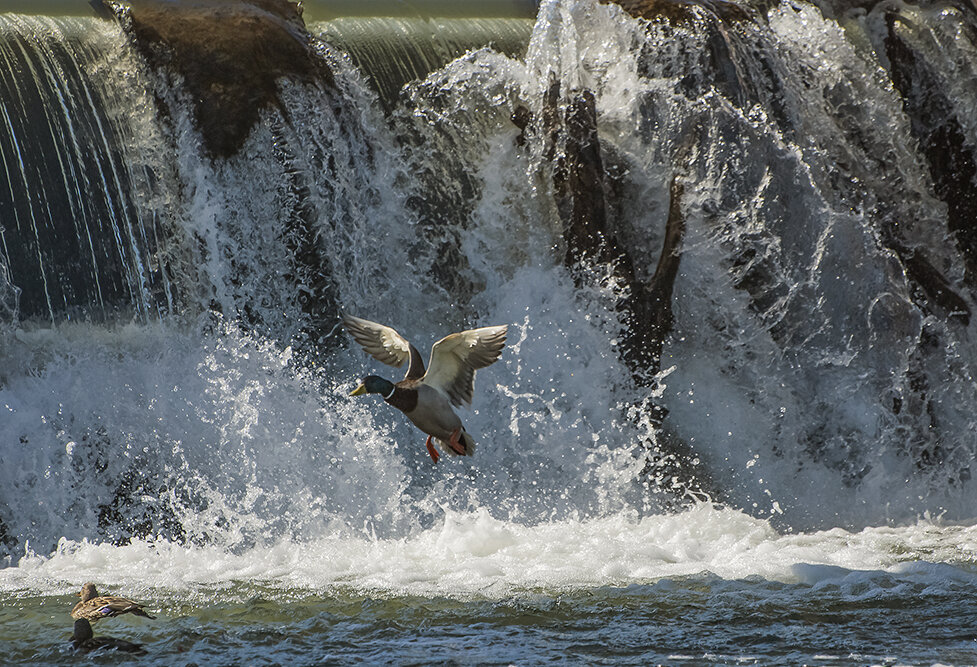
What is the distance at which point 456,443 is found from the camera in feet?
17.1

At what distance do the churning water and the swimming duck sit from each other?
1.28m

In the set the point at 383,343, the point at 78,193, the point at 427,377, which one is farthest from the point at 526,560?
the point at 78,193

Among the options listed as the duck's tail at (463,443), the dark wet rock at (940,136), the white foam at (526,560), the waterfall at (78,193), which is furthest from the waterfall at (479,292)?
the duck's tail at (463,443)

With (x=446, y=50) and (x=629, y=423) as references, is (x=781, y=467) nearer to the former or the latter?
(x=629, y=423)

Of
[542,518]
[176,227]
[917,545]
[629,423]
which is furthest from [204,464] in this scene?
[917,545]

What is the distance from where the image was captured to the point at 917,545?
225 inches

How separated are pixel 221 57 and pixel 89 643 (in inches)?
133

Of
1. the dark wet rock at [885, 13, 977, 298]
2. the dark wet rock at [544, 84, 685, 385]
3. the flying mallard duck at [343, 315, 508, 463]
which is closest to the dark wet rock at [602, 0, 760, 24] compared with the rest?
the dark wet rock at [544, 84, 685, 385]

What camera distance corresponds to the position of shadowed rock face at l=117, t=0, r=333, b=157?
21.0 ft

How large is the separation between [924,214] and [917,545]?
2461 millimetres

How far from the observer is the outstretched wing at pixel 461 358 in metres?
4.77

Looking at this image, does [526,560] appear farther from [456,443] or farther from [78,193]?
[78,193]

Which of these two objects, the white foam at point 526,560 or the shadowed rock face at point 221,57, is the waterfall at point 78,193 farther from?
the white foam at point 526,560

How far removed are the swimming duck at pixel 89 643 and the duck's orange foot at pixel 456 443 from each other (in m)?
1.56
